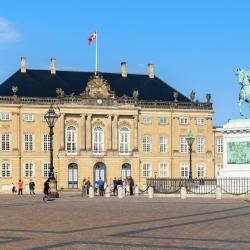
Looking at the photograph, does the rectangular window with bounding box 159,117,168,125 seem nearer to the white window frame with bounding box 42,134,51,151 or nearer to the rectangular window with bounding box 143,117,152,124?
the rectangular window with bounding box 143,117,152,124

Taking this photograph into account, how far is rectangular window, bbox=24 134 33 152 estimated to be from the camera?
76.7 metres

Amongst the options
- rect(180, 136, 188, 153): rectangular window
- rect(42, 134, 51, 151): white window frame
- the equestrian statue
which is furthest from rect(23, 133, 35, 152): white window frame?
the equestrian statue

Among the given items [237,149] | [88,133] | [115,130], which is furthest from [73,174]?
[237,149]

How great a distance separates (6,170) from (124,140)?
1255cm

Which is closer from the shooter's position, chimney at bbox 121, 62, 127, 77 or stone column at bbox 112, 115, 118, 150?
stone column at bbox 112, 115, 118, 150

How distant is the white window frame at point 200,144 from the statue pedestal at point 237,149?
42.9 metres

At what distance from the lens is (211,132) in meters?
82.6

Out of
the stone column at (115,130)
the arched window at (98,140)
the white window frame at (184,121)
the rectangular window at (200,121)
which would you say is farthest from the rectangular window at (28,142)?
the rectangular window at (200,121)

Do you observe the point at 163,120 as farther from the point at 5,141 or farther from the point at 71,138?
the point at 5,141

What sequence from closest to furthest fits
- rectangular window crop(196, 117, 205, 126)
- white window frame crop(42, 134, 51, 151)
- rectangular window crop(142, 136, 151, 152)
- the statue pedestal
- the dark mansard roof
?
the statue pedestal
white window frame crop(42, 134, 51, 151)
the dark mansard roof
rectangular window crop(142, 136, 151, 152)
rectangular window crop(196, 117, 205, 126)

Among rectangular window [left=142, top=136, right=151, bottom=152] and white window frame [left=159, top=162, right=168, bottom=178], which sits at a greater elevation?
rectangular window [left=142, top=136, right=151, bottom=152]

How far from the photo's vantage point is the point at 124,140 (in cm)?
7912

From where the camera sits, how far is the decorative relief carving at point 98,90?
256 feet

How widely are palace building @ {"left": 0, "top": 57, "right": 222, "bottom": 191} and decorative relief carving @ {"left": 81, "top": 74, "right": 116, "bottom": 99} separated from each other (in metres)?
0.10
